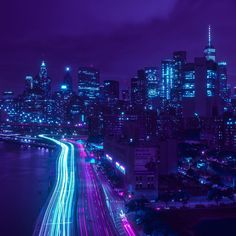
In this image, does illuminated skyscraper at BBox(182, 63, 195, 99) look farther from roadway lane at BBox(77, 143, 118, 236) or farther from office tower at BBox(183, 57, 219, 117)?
roadway lane at BBox(77, 143, 118, 236)

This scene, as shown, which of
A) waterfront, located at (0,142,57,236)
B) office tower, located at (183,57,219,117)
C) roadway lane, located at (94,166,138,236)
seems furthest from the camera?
office tower, located at (183,57,219,117)

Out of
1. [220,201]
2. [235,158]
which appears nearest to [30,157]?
[235,158]

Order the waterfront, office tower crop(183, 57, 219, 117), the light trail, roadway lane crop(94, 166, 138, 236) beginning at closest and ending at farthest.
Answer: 1. roadway lane crop(94, 166, 138, 236)
2. the light trail
3. the waterfront
4. office tower crop(183, 57, 219, 117)

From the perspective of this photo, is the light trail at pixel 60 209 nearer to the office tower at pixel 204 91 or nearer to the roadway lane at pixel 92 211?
the roadway lane at pixel 92 211

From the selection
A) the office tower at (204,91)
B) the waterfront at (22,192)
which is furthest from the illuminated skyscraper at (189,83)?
the waterfront at (22,192)

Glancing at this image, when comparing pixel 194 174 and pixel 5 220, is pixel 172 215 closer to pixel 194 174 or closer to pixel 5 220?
pixel 5 220

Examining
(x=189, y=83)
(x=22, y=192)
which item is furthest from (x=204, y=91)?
(x=22, y=192)

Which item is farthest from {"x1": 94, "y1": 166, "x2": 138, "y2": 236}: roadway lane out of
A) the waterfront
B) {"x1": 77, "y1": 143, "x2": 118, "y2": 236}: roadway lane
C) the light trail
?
the waterfront
